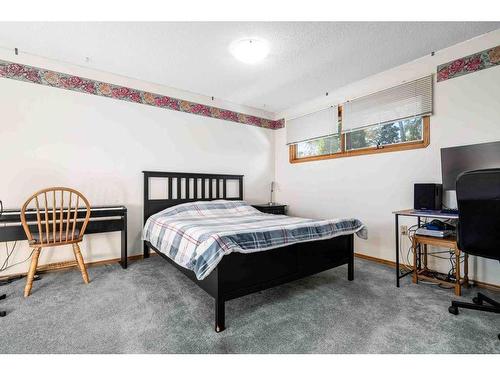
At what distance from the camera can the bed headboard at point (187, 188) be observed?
3414 millimetres

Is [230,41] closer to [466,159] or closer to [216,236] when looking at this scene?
[216,236]

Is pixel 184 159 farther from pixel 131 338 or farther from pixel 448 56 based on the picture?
pixel 448 56

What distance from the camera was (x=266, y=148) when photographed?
470 centimetres

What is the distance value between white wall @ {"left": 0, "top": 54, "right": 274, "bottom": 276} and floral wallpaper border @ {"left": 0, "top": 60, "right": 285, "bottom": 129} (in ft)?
0.21

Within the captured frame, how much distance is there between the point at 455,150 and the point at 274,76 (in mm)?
2154

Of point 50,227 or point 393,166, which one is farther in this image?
point 393,166

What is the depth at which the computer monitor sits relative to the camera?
2124mm

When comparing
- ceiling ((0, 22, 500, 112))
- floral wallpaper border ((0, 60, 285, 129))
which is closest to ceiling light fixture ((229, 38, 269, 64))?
ceiling ((0, 22, 500, 112))

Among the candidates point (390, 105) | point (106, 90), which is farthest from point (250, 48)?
point (106, 90)

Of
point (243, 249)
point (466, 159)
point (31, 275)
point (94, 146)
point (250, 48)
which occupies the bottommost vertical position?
point (31, 275)

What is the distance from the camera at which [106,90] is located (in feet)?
10.4

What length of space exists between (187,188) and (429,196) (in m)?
3.00

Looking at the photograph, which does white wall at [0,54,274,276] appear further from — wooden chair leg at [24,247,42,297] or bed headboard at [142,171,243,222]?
wooden chair leg at [24,247,42,297]
